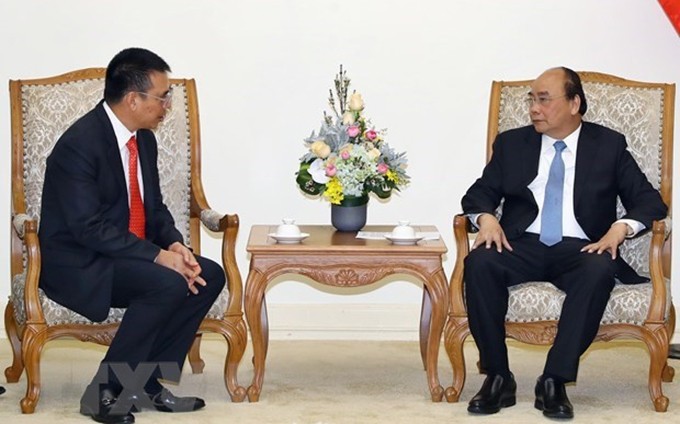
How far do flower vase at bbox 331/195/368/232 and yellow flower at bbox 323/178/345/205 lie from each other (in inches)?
2.8

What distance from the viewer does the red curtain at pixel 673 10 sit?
5574mm

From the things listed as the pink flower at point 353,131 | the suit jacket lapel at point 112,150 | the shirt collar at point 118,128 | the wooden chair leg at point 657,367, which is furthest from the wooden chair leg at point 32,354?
the wooden chair leg at point 657,367

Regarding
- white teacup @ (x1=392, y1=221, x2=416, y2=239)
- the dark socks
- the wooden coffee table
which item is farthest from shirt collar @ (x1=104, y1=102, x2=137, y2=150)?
white teacup @ (x1=392, y1=221, x2=416, y2=239)

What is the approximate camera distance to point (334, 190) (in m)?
4.96

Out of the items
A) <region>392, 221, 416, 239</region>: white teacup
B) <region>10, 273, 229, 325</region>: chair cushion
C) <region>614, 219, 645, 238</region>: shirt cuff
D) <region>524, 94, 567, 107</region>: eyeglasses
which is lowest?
<region>10, 273, 229, 325</region>: chair cushion

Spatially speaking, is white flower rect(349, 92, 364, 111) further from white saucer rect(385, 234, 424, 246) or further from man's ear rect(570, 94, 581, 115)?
man's ear rect(570, 94, 581, 115)

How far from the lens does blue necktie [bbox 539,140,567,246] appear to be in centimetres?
493

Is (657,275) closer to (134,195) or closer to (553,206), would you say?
(553,206)

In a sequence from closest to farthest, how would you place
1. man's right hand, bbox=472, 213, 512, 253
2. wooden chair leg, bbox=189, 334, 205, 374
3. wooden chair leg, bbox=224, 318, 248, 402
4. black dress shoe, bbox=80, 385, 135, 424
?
black dress shoe, bbox=80, 385, 135, 424 → wooden chair leg, bbox=224, 318, 248, 402 → man's right hand, bbox=472, 213, 512, 253 → wooden chair leg, bbox=189, 334, 205, 374

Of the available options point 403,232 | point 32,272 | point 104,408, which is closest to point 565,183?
point 403,232

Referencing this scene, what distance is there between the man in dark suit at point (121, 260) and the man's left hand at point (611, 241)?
4.77 feet

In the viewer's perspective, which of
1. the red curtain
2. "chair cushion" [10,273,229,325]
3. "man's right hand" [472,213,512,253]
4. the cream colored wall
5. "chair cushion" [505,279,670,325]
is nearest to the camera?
"chair cushion" [10,273,229,325]

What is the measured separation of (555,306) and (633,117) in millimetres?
1039

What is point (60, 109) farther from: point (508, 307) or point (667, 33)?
point (667, 33)
